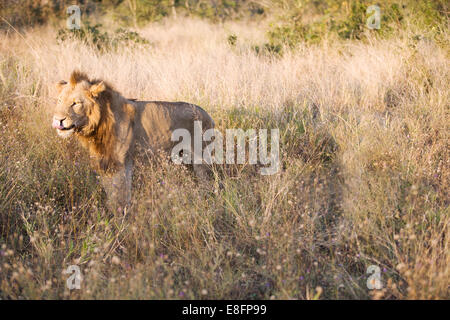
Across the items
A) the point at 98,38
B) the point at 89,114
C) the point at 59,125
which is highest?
the point at 98,38

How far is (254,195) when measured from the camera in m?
3.71

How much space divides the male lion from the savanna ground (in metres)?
0.20

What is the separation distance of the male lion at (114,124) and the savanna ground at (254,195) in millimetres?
202

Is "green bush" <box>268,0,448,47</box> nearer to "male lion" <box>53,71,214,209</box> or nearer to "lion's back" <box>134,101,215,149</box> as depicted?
"lion's back" <box>134,101,215,149</box>

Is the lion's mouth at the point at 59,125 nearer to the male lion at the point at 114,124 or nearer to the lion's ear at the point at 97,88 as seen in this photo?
the male lion at the point at 114,124

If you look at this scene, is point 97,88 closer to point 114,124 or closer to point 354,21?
point 114,124

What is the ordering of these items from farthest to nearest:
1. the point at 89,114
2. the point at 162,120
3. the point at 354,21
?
the point at 354,21 → the point at 162,120 → the point at 89,114

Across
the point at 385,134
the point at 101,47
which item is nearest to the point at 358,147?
the point at 385,134

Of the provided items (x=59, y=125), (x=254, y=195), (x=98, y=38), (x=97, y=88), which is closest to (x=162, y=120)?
(x=97, y=88)

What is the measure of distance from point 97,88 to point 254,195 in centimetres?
182

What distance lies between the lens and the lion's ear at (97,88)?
3.67 m

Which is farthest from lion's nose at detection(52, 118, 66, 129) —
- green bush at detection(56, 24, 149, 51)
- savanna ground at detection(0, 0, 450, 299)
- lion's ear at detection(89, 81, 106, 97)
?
green bush at detection(56, 24, 149, 51)
